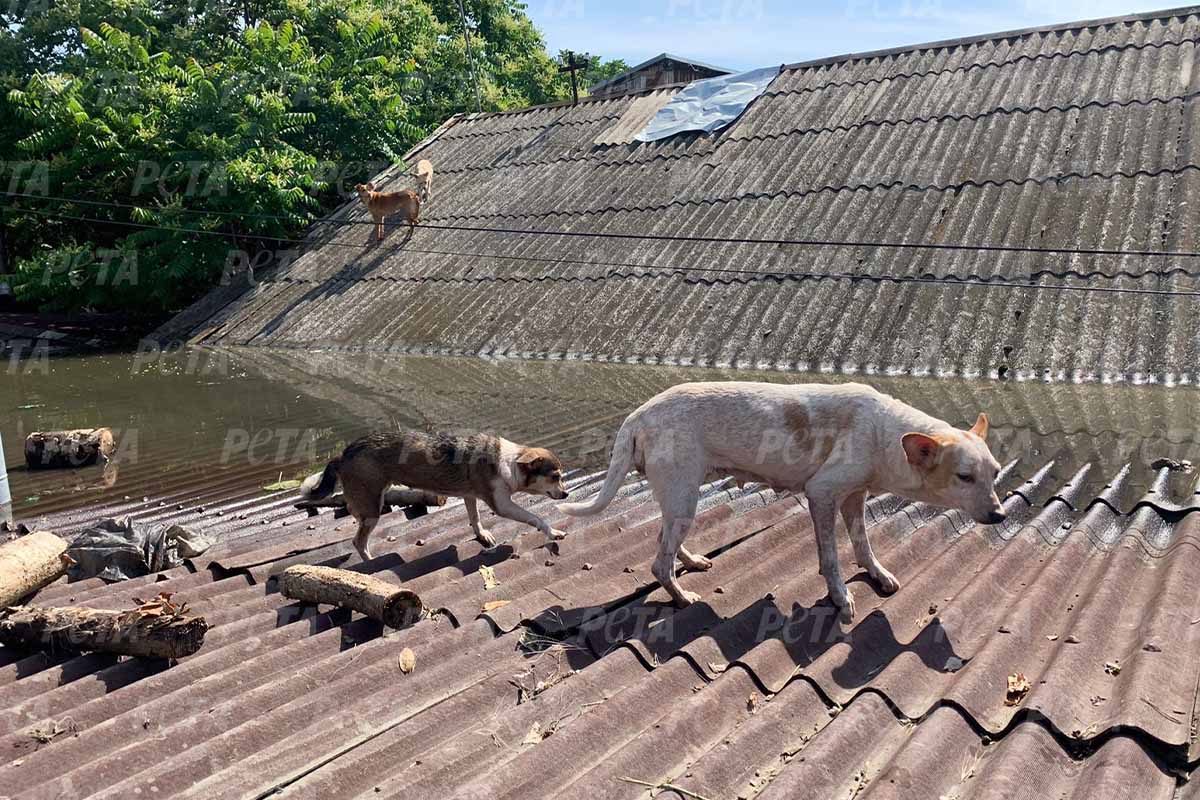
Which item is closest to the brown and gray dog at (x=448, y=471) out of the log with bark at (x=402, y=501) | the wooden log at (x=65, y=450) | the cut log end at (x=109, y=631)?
the log with bark at (x=402, y=501)

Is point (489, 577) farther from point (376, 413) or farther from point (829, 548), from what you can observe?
point (376, 413)

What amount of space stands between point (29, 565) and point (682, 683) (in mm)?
3451

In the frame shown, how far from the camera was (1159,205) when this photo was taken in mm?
11398

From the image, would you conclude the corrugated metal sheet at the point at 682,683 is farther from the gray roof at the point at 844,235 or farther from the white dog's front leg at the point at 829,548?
the gray roof at the point at 844,235

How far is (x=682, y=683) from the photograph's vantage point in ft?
12.4

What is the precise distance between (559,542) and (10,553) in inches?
115

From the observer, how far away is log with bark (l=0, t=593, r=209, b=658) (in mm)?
4246

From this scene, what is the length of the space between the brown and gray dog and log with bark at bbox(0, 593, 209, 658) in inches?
74.1

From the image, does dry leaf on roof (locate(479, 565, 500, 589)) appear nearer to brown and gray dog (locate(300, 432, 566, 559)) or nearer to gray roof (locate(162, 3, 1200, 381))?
brown and gray dog (locate(300, 432, 566, 559))

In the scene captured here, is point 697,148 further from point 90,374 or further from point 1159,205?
point 90,374

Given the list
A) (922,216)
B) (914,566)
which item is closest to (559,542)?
(914,566)

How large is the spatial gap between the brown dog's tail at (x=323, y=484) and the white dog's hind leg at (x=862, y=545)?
10.9ft

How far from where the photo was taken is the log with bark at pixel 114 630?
13.9 feet

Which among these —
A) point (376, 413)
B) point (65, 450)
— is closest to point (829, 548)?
point (376, 413)
